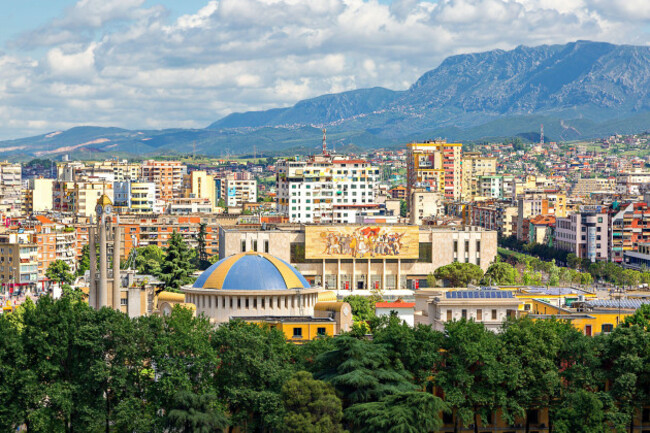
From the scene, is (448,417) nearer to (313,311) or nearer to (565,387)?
(565,387)

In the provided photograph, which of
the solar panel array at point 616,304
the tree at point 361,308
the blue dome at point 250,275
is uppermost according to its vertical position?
the blue dome at point 250,275

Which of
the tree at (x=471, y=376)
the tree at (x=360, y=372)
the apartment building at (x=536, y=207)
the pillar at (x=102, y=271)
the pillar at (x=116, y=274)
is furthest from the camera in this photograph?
the apartment building at (x=536, y=207)

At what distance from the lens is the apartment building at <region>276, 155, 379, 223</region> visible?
158m

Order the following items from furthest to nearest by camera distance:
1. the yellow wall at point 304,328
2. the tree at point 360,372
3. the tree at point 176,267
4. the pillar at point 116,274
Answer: the tree at point 176,267 → the pillar at point 116,274 → the yellow wall at point 304,328 → the tree at point 360,372

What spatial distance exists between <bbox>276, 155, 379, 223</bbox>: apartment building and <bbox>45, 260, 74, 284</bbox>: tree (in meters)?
40.5

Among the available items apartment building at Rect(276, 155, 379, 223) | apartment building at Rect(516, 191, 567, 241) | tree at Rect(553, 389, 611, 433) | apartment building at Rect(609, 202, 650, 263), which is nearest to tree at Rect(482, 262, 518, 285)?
apartment building at Rect(609, 202, 650, 263)

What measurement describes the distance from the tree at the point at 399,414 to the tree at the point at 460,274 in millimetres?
60563

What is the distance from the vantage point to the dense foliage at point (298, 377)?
1833 inches

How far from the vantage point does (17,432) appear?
5028 cm

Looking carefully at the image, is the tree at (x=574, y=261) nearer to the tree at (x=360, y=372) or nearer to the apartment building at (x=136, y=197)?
the apartment building at (x=136, y=197)

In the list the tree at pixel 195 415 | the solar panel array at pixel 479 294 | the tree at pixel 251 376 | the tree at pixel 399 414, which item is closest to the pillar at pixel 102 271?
the tree at pixel 251 376

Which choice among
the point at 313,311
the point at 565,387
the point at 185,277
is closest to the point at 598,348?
the point at 565,387

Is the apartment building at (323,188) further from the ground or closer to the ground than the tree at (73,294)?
further from the ground

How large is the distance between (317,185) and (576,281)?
55525mm
